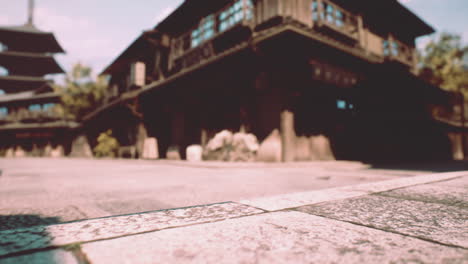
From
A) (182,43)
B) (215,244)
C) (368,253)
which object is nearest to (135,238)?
(215,244)

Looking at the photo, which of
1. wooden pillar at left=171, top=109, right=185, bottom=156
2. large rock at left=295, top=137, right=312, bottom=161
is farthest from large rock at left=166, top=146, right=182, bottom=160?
large rock at left=295, top=137, right=312, bottom=161

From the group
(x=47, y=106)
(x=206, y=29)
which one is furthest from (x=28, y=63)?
(x=206, y=29)

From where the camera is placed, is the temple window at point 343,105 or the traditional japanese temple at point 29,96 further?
the traditional japanese temple at point 29,96

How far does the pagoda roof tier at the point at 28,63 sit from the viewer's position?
79.8ft

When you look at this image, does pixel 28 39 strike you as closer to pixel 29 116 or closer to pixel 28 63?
Answer: pixel 28 63

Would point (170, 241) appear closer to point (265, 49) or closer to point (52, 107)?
point (265, 49)

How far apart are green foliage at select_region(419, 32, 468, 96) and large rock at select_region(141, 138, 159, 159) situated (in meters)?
15.0

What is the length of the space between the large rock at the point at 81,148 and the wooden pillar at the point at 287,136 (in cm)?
1601

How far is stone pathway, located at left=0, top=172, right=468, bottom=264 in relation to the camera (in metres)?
0.61

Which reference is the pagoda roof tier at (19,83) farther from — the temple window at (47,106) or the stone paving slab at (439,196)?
the stone paving slab at (439,196)

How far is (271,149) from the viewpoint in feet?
19.7

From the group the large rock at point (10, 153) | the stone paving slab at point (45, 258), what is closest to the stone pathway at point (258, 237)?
the stone paving slab at point (45, 258)

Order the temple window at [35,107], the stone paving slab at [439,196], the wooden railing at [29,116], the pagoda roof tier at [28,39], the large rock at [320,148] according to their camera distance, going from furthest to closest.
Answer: the pagoda roof tier at [28,39] → the temple window at [35,107] → the wooden railing at [29,116] → the large rock at [320,148] → the stone paving slab at [439,196]

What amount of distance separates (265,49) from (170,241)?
17.9 feet
